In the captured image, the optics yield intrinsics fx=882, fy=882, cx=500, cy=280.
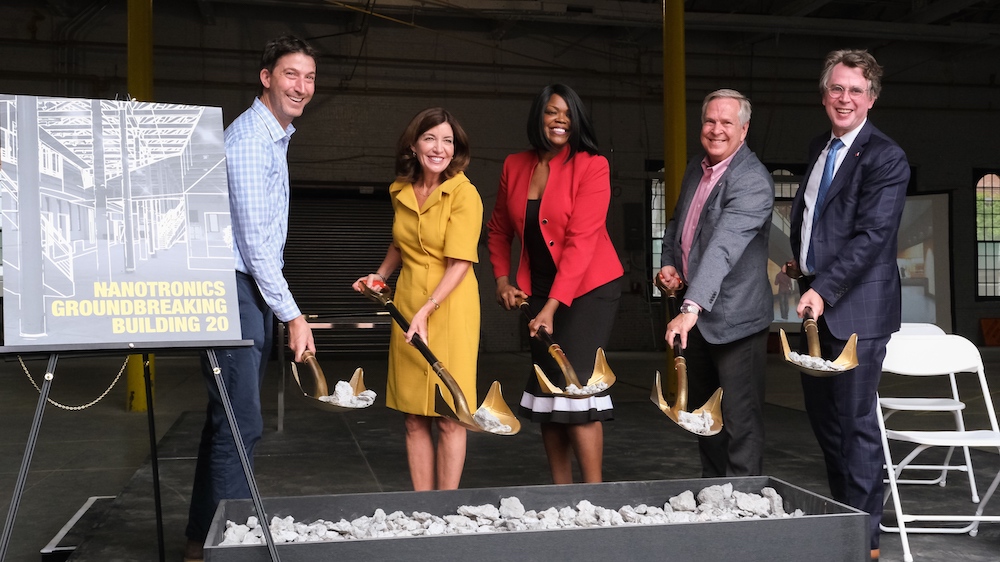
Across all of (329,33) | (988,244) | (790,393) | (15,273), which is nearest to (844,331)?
(15,273)

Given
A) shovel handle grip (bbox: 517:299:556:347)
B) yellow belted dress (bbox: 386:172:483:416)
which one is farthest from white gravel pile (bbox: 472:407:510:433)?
shovel handle grip (bbox: 517:299:556:347)

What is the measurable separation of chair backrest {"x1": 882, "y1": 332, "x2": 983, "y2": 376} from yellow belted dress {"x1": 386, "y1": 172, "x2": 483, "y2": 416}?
61.1 inches

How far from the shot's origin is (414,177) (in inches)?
100

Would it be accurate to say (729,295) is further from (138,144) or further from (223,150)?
(138,144)

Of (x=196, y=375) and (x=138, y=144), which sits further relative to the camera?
(x=196, y=375)

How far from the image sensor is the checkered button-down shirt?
7.25 ft

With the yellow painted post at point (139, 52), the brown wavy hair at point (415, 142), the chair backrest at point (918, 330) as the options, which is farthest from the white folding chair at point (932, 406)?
the yellow painted post at point (139, 52)

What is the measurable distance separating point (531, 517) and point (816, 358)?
2.79 ft

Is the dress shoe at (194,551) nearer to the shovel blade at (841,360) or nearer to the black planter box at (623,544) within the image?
the black planter box at (623,544)

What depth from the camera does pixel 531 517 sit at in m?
2.21

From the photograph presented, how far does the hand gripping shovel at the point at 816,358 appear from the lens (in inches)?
89.7

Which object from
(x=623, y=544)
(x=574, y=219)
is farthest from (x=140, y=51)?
(x=623, y=544)

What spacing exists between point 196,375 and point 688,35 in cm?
792

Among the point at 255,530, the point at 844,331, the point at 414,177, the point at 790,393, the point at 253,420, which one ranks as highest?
the point at 414,177
